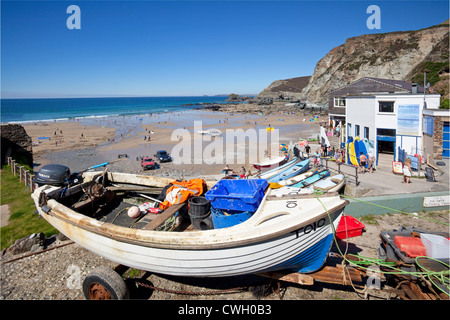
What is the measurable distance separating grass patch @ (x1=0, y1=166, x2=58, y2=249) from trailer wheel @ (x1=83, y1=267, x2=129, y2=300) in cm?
502

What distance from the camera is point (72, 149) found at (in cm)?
3472

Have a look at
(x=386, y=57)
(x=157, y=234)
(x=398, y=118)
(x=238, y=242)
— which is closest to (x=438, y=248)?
(x=238, y=242)

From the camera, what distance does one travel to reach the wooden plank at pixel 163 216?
6.00m

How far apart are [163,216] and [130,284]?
1.93 meters

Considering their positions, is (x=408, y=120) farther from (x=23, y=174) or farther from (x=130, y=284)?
(x=23, y=174)

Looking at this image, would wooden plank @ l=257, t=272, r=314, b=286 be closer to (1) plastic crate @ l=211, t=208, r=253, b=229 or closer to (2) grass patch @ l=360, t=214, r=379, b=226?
(1) plastic crate @ l=211, t=208, r=253, b=229

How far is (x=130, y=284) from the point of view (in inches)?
254

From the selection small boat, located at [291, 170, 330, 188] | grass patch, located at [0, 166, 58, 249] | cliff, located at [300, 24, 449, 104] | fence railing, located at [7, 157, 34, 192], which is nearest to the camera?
grass patch, located at [0, 166, 58, 249]

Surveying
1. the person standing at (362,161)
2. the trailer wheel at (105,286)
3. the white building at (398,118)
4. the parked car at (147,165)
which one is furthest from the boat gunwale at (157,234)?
the parked car at (147,165)

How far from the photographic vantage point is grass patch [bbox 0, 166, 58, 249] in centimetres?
929

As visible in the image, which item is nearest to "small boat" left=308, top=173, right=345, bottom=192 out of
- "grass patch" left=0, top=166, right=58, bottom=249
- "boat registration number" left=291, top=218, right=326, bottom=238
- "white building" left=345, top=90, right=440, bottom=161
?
"boat registration number" left=291, top=218, right=326, bottom=238

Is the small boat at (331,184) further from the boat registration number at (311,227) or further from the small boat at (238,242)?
the boat registration number at (311,227)

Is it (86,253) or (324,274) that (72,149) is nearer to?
(86,253)
